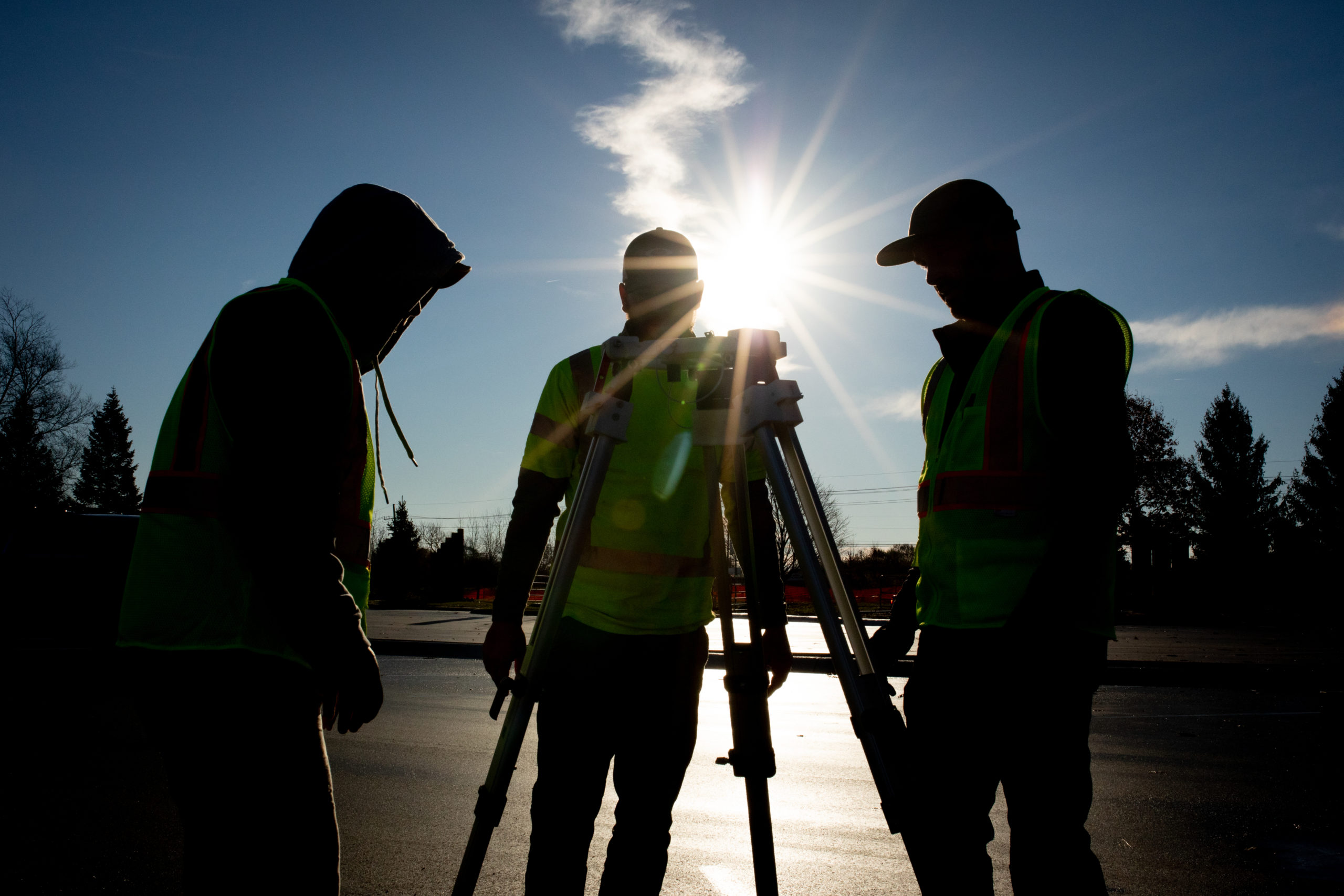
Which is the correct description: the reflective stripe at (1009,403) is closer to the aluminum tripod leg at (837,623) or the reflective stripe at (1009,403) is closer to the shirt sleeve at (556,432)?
the aluminum tripod leg at (837,623)

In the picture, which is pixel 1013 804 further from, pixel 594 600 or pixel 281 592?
pixel 281 592

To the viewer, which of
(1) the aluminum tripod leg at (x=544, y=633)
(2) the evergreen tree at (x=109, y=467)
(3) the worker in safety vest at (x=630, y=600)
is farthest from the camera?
(2) the evergreen tree at (x=109, y=467)

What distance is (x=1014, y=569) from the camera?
183 centimetres

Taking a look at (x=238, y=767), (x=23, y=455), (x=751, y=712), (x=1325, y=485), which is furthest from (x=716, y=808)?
(x=1325, y=485)

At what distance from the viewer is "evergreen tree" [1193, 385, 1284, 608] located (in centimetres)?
3881

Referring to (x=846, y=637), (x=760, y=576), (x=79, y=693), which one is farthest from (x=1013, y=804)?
(x=79, y=693)

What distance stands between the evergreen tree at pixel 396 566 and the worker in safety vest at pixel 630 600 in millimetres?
37873

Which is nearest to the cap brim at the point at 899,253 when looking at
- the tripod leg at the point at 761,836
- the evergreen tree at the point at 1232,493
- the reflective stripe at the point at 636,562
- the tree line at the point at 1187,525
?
the reflective stripe at the point at 636,562

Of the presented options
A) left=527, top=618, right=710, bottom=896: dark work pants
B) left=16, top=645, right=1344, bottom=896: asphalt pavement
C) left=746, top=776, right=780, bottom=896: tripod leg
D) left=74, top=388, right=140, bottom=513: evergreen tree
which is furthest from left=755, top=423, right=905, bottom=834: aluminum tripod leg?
left=74, top=388, right=140, bottom=513: evergreen tree

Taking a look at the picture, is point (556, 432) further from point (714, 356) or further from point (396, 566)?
point (396, 566)

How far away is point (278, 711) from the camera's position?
1.38 m

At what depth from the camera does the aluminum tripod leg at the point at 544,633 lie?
1646mm

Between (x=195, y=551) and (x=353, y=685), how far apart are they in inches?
14.3

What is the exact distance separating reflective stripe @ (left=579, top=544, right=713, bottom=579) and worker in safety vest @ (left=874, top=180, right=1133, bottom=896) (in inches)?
24.1
